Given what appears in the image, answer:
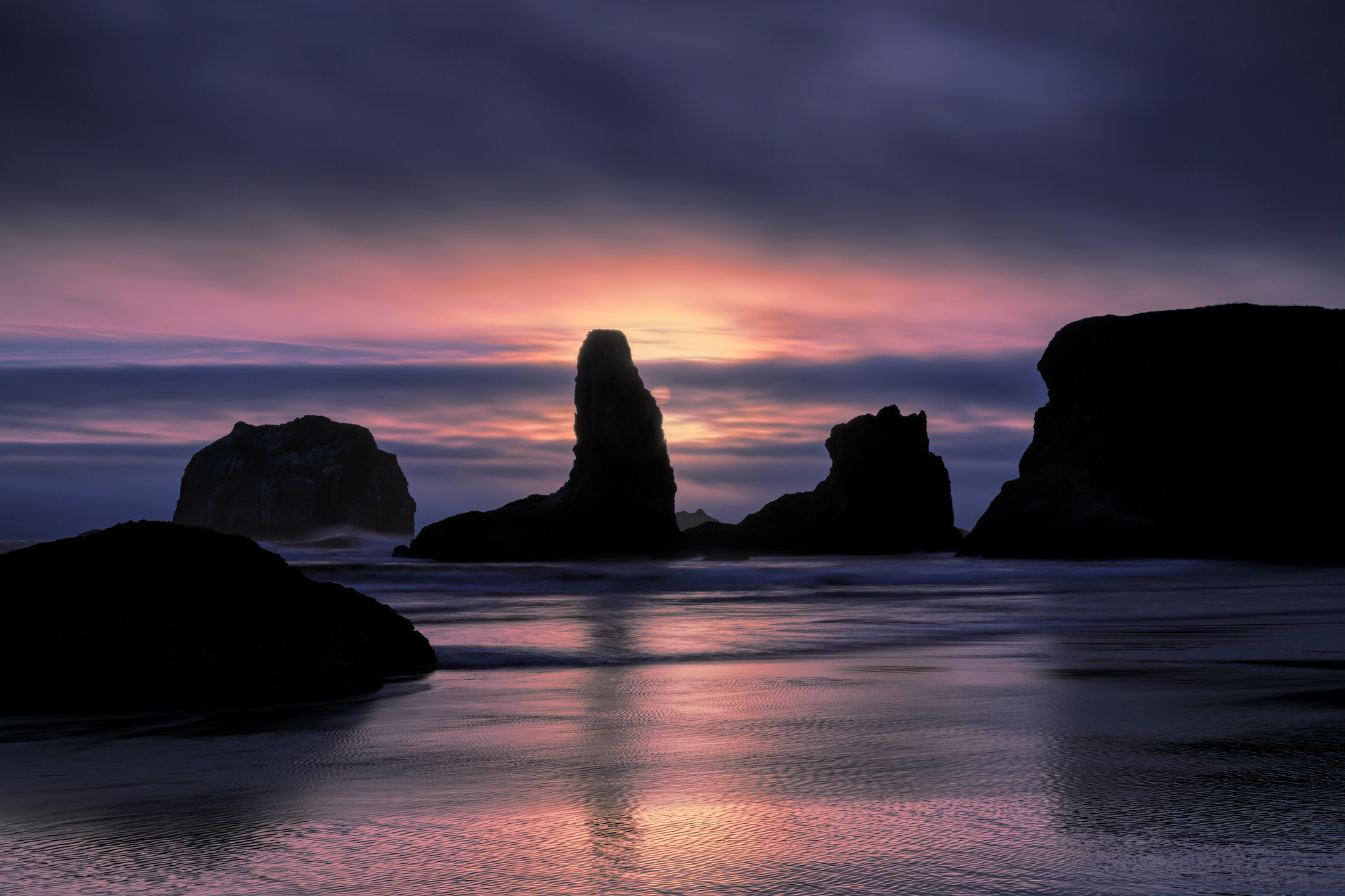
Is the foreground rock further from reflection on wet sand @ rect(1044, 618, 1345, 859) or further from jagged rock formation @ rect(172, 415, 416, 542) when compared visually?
jagged rock formation @ rect(172, 415, 416, 542)

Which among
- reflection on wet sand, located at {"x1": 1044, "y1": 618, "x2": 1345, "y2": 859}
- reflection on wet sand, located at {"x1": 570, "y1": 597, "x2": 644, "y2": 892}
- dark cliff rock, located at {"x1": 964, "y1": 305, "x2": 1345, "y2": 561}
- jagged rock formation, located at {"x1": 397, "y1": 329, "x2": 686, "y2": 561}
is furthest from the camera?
jagged rock formation, located at {"x1": 397, "y1": 329, "x2": 686, "y2": 561}

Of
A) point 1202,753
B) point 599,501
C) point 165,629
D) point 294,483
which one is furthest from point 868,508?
point 294,483

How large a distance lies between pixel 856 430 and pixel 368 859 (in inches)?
2839

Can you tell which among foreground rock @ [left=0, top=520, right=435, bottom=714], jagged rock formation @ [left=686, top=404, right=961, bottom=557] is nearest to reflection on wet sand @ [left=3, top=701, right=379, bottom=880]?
foreground rock @ [left=0, top=520, right=435, bottom=714]

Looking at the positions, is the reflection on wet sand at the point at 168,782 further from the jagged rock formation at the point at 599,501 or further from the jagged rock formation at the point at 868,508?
the jagged rock formation at the point at 868,508

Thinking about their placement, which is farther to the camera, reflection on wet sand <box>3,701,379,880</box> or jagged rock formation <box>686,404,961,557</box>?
jagged rock formation <box>686,404,961,557</box>

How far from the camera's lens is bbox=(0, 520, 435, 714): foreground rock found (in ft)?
19.2

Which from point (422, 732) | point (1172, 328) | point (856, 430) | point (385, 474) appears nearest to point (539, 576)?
point (422, 732)

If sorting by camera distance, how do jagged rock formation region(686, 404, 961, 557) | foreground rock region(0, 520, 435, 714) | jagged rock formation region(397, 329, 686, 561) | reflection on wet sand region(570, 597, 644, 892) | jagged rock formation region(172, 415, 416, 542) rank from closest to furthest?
reflection on wet sand region(570, 597, 644, 892), foreground rock region(0, 520, 435, 714), jagged rock formation region(397, 329, 686, 561), jagged rock formation region(686, 404, 961, 557), jagged rock formation region(172, 415, 416, 542)

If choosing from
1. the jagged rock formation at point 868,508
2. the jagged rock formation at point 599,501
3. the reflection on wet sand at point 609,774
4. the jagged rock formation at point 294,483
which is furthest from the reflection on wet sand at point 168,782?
the jagged rock formation at point 294,483

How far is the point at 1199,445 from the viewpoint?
49469mm

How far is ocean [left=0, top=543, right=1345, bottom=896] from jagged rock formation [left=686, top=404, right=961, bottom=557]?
62.9 metres

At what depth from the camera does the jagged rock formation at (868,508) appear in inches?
2793

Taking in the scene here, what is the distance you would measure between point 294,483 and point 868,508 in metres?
81.4
